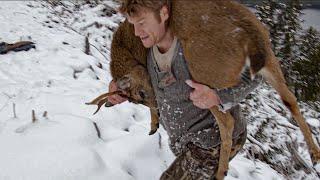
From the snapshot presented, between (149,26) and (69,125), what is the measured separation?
1764 mm

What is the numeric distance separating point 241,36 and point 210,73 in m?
0.20

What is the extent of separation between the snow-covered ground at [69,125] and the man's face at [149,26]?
4.16 ft

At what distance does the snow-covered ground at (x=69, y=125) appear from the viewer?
2.91 meters

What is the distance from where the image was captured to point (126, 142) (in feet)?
11.2

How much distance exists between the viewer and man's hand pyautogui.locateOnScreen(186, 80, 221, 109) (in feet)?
6.19

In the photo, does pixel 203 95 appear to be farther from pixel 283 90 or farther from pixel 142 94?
pixel 142 94

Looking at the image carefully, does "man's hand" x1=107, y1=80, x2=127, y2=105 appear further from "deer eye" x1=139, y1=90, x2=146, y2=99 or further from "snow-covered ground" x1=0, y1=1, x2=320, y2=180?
"snow-covered ground" x1=0, y1=1, x2=320, y2=180

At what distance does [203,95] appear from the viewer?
1.89 metres

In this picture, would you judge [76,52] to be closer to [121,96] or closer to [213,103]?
[121,96]

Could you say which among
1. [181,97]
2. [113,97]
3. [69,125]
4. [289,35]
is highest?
[181,97]

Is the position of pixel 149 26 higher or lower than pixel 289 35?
higher

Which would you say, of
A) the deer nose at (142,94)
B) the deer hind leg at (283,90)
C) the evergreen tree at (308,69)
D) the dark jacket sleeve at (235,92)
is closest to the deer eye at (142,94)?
the deer nose at (142,94)

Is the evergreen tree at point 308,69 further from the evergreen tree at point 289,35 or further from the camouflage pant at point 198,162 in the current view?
the camouflage pant at point 198,162

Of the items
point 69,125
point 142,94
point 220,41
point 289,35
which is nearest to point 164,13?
point 220,41
